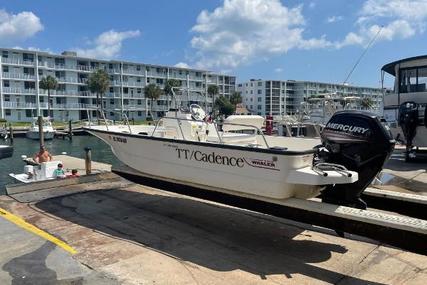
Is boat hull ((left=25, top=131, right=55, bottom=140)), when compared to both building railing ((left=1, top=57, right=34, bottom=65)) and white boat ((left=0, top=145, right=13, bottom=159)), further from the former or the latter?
white boat ((left=0, top=145, right=13, bottom=159))

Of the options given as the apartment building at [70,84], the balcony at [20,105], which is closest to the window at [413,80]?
the apartment building at [70,84]

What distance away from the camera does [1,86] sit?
62844 millimetres

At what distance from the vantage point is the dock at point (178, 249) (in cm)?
445

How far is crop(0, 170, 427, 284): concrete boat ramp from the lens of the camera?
Answer: 14.6 feet

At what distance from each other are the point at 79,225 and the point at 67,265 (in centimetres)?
172

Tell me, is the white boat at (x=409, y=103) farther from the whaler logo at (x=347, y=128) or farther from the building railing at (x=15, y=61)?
the building railing at (x=15, y=61)

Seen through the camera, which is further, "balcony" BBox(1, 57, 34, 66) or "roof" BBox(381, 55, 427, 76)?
"balcony" BBox(1, 57, 34, 66)

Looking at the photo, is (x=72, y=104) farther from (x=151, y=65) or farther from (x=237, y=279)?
(x=237, y=279)

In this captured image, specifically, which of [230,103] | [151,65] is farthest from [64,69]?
[230,103]

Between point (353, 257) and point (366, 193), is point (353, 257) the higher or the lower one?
the lower one

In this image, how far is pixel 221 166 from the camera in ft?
18.7

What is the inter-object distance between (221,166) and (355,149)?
1.82 meters

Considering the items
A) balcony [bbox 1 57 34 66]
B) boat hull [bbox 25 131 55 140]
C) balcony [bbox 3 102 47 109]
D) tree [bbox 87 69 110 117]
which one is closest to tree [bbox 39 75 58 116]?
balcony [bbox 3 102 47 109]

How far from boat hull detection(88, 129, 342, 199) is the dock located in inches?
29.0
